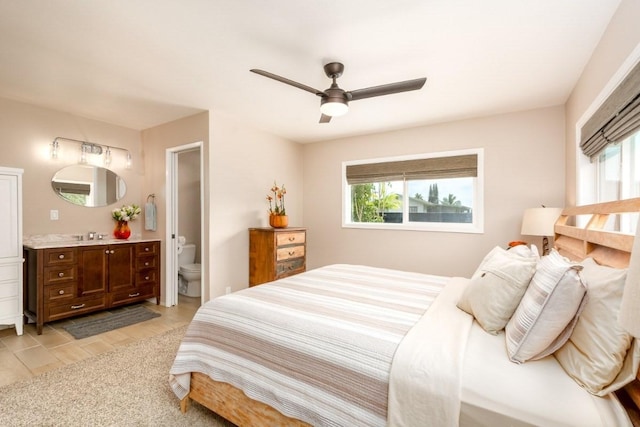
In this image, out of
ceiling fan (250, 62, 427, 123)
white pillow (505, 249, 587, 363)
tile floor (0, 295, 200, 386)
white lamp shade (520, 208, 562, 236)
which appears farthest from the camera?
white lamp shade (520, 208, 562, 236)

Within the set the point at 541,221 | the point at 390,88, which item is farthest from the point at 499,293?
the point at 541,221

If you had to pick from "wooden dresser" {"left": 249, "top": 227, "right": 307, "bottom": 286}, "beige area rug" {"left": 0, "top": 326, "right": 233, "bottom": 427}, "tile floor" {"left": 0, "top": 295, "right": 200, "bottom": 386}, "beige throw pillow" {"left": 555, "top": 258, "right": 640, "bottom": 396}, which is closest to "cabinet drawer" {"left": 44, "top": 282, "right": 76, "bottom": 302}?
"tile floor" {"left": 0, "top": 295, "right": 200, "bottom": 386}

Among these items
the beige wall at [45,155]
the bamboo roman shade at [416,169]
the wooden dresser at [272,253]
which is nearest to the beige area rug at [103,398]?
the wooden dresser at [272,253]

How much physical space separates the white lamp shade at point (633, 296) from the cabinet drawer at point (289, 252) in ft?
11.2

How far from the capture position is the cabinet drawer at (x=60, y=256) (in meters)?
3.07

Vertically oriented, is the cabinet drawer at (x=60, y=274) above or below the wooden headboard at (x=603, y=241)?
below

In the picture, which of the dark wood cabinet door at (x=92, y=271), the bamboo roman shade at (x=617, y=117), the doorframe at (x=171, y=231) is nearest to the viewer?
the bamboo roman shade at (x=617, y=117)

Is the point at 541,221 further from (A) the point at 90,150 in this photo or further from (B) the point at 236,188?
(A) the point at 90,150

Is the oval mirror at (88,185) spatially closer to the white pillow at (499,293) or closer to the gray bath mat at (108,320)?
the gray bath mat at (108,320)

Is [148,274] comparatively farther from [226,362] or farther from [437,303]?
[437,303]

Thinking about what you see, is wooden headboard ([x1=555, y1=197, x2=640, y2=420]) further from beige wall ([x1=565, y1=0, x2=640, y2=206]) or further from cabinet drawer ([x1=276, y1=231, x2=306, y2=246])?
cabinet drawer ([x1=276, y1=231, x2=306, y2=246])

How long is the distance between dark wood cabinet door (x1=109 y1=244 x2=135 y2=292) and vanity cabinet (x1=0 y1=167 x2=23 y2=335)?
774mm

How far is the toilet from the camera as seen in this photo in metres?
4.43

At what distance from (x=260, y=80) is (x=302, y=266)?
2482 mm
